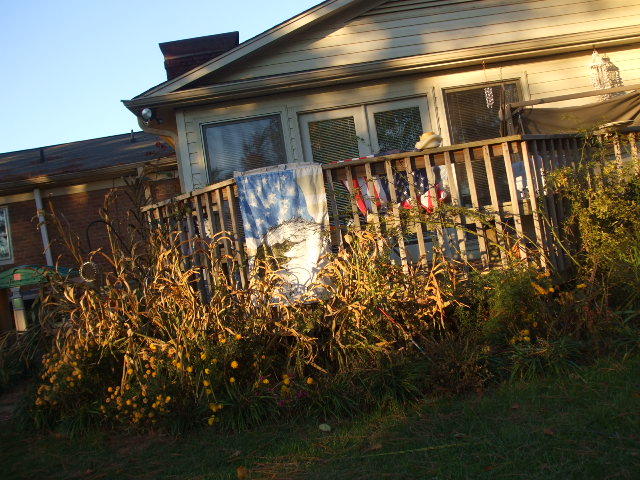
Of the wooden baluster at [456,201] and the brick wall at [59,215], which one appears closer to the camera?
the wooden baluster at [456,201]

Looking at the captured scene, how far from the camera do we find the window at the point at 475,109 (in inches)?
376

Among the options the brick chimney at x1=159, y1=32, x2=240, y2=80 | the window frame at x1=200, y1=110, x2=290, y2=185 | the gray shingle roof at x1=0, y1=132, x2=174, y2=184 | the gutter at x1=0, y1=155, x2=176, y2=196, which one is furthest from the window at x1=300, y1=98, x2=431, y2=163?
the gray shingle roof at x1=0, y1=132, x2=174, y2=184

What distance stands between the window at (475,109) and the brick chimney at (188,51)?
154 inches

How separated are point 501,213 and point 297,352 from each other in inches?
87.6

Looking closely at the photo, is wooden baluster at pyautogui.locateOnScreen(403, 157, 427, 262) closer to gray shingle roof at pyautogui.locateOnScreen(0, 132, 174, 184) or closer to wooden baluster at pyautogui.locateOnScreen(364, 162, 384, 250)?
wooden baluster at pyautogui.locateOnScreen(364, 162, 384, 250)

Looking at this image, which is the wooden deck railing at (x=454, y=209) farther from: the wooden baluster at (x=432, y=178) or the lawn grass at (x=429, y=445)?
the lawn grass at (x=429, y=445)

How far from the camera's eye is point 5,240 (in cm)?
1511

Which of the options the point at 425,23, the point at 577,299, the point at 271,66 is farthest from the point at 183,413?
the point at 425,23

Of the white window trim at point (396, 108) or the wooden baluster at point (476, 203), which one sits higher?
the white window trim at point (396, 108)

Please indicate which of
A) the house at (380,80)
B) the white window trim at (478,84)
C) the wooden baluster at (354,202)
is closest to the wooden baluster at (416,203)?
the wooden baluster at (354,202)

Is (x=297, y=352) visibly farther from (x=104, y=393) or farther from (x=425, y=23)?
(x=425, y=23)

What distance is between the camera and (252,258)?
5.71 meters

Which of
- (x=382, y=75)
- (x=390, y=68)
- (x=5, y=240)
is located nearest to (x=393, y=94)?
(x=382, y=75)

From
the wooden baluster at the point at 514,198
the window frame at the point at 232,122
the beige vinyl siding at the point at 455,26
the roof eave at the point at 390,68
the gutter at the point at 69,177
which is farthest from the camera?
the gutter at the point at 69,177
